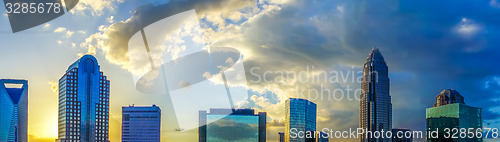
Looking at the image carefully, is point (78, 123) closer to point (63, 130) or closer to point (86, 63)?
point (63, 130)

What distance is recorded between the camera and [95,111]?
18550cm

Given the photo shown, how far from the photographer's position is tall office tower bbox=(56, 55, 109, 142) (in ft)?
597

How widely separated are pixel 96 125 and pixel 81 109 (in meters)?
7.02

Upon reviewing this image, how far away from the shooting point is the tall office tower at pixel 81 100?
181875 mm

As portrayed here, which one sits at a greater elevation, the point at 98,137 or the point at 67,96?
the point at 67,96

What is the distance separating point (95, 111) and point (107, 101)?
5528 mm

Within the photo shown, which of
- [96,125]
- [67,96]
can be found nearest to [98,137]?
[96,125]

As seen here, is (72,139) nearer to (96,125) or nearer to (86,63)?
(96,125)

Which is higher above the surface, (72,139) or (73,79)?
(73,79)

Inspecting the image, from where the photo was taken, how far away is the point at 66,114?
7195 inches

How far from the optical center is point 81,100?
183 meters

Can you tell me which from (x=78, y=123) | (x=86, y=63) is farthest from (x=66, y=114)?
(x=86, y=63)

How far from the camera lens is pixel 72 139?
182 metres

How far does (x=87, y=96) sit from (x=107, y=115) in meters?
10.2
